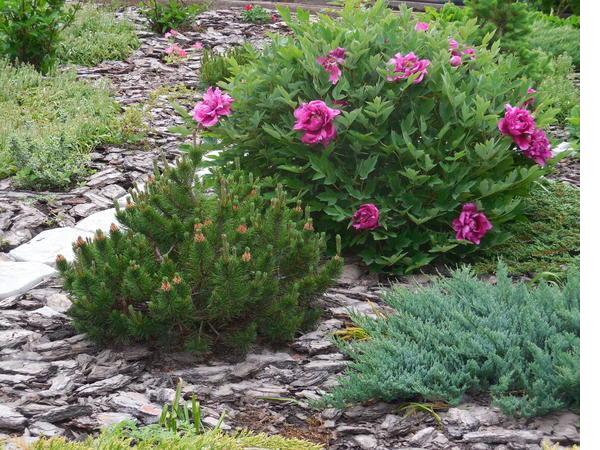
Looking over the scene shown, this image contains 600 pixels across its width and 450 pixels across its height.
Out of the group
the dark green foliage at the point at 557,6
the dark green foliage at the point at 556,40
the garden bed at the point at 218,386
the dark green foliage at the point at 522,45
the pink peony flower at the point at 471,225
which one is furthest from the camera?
the dark green foliage at the point at 557,6

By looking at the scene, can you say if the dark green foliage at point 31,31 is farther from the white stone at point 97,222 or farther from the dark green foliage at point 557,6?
the dark green foliage at point 557,6

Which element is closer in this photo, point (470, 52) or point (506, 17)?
point (470, 52)

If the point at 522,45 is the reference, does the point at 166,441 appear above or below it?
below

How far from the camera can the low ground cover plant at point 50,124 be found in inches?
232

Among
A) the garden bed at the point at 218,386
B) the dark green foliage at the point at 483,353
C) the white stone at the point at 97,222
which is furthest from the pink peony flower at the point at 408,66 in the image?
the white stone at the point at 97,222

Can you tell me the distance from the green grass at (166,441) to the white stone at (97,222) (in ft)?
7.65

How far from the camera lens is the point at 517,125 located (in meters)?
4.56

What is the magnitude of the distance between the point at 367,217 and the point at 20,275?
1.79 meters

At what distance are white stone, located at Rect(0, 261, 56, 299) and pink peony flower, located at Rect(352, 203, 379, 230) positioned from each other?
1.59 metres

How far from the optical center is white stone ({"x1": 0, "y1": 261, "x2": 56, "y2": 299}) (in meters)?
4.33

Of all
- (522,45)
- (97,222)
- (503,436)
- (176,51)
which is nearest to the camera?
(503,436)

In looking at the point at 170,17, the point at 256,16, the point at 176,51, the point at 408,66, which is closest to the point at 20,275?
the point at 408,66

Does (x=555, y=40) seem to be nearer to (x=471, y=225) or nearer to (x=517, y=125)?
(x=517, y=125)
